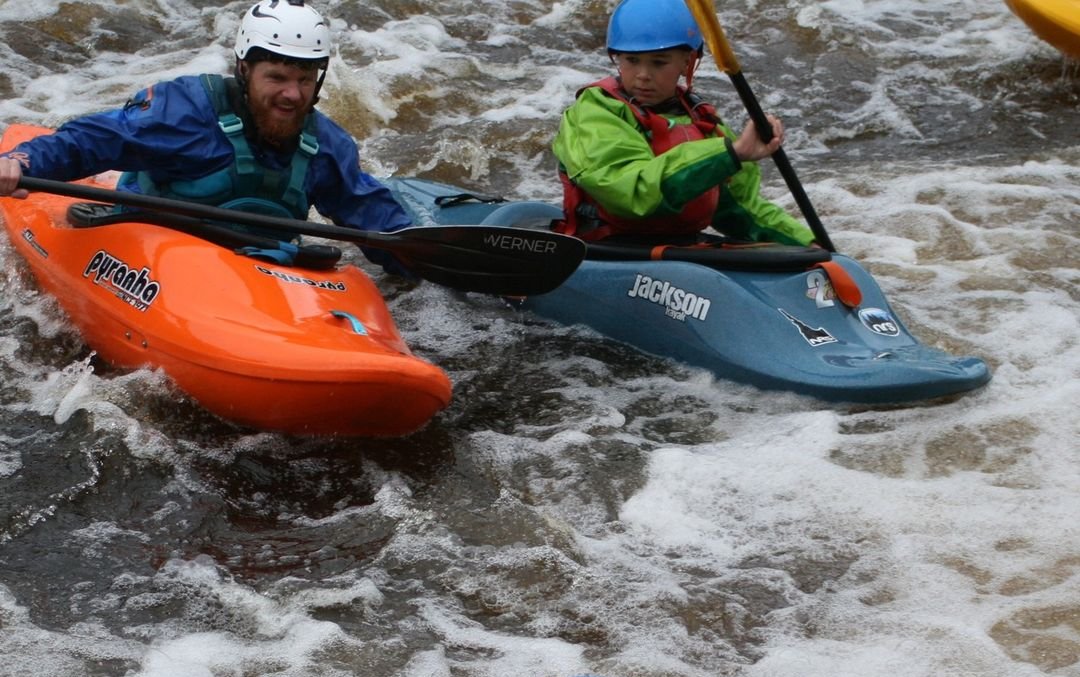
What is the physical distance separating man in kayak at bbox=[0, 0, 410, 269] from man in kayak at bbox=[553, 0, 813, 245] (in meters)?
0.89

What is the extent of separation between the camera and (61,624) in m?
3.13

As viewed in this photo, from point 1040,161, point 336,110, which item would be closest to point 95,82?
point 336,110

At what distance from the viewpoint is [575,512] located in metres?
3.74

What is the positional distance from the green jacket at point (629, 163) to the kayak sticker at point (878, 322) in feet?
1.71

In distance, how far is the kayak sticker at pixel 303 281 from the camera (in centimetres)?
410

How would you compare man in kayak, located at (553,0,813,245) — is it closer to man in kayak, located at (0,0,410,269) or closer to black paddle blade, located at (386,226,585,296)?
black paddle blade, located at (386,226,585,296)

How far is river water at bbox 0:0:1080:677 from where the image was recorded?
10.3 feet

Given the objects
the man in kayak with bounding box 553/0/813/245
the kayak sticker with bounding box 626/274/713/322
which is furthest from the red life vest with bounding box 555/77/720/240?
the kayak sticker with bounding box 626/274/713/322

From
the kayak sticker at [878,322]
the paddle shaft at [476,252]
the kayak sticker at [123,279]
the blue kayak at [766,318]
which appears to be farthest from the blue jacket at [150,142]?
the kayak sticker at [878,322]

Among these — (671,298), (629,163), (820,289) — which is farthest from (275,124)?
(820,289)

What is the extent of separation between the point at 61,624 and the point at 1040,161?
521cm

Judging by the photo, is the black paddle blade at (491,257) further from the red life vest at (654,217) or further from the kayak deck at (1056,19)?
the kayak deck at (1056,19)

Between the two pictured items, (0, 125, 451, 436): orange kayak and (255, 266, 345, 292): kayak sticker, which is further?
(255, 266, 345, 292): kayak sticker

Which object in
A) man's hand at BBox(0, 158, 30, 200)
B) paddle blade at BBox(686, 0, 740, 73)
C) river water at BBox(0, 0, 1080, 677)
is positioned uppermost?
paddle blade at BBox(686, 0, 740, 73)
